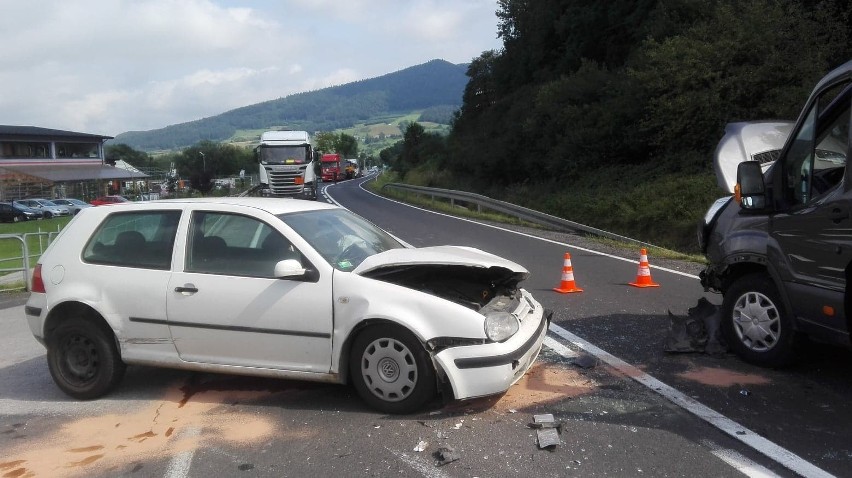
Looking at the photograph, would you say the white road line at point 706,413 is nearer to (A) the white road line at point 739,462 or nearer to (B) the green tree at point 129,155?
(A) the white road line at point 739,462

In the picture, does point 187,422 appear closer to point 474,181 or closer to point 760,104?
point 760,104

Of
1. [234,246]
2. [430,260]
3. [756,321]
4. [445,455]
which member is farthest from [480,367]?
[756,321]

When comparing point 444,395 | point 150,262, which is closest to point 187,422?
point 150,262

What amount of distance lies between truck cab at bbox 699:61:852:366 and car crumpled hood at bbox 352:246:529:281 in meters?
1.90

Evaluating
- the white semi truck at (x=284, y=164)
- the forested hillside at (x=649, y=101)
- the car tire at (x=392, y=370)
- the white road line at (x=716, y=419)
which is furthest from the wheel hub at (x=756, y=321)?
the white semi truck at (x=284, y=164)

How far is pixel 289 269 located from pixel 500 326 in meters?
1.52

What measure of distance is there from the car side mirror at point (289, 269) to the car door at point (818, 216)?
11.8ft

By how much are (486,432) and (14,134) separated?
85215 millimetres

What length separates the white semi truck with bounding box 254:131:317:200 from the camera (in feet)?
108

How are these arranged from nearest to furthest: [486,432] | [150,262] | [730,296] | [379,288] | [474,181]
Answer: [486,432], [379,288], [150,262], [730,296], [474,181]

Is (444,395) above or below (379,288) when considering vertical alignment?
below

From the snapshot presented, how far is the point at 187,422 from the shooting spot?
5.13 metres

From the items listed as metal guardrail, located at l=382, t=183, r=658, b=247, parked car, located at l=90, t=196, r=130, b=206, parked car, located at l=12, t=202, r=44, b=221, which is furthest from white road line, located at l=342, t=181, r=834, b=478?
parked car, located at l=12, t=202, r=44, b=221

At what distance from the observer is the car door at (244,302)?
203 inches
